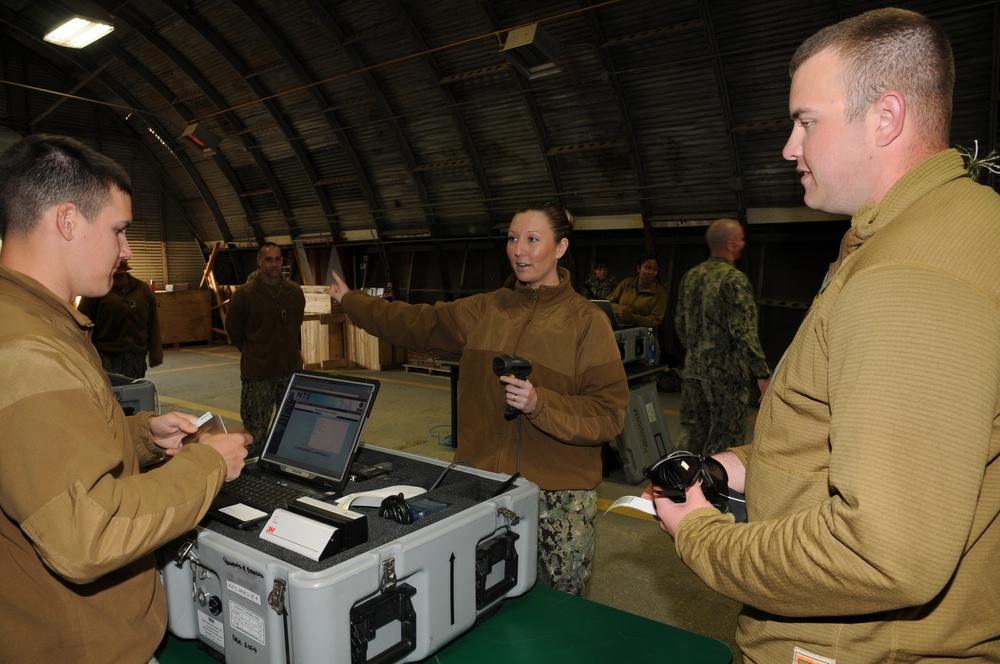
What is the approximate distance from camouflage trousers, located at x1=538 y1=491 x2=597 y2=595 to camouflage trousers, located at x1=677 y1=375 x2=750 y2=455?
2866 mm

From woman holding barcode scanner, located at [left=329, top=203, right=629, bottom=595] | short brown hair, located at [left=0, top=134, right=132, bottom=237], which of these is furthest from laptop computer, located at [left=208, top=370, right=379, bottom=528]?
short brown hair, located at [left=0, top=134, right=132, bottom=237]

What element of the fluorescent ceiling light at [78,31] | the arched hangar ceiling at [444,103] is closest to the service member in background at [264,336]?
the arched hangar ceiling at [444,103]

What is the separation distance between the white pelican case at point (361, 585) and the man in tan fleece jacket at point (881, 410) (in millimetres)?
556

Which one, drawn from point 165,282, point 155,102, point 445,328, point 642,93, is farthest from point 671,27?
point 165,282

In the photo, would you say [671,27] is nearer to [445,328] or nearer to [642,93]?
[642,93]

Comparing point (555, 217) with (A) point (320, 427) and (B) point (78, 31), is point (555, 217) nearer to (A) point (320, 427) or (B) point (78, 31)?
(A) point (320, 427)

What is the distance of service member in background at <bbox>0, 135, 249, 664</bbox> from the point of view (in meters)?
1.06

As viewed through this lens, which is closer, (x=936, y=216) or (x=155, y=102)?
(x=936, y=216)

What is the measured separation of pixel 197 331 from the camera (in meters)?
14.6

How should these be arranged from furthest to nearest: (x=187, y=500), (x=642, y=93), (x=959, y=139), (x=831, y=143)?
(x=642, y=93)
(x=959, y=139)
(x=187, y=500)
(x=831, y=143)

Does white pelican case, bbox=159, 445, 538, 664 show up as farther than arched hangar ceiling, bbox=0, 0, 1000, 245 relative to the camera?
No

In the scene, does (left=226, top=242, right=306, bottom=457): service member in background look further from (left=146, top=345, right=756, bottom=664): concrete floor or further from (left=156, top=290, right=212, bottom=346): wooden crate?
(left=156, top=290, right=212, bottom=346): wooden crate

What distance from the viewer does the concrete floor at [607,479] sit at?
3.39 metres

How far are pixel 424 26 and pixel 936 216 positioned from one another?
9.67m
